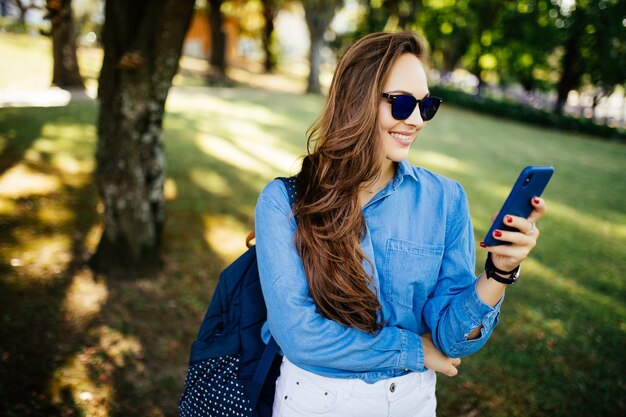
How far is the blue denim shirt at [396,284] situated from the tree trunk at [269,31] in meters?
28.2

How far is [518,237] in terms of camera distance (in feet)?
4.53

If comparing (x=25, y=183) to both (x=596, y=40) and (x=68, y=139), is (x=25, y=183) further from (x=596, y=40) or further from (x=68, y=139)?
(x=596, y=40)

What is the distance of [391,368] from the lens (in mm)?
1611

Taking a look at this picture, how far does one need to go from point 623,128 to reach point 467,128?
8.99 m

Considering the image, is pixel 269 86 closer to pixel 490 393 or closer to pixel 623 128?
pixel 623 128

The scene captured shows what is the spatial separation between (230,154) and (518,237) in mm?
8624

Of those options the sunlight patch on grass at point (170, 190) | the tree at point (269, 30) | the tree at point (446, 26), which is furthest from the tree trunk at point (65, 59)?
the tree at point (446, 26)

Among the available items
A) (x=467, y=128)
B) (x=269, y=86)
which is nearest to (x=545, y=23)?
(x=467, y=128)

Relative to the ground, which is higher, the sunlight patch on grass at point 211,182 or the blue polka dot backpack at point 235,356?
the blue polka dot backpack at point 235,356

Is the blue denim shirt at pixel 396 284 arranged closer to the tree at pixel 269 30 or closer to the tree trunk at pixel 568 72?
the tree trunk at pixel 568 72

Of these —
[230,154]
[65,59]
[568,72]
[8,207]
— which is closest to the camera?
[8,207]

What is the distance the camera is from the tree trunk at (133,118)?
372cm

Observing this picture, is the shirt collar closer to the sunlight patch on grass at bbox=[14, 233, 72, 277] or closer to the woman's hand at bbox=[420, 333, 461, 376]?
the woman's hand at bbox=[420, 333, 461, 376]

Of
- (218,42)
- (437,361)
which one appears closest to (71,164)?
(437,361)
